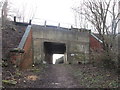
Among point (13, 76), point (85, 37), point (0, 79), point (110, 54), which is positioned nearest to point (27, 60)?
point (13, 76)

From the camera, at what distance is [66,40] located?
1595cm

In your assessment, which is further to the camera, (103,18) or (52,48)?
(52,48)

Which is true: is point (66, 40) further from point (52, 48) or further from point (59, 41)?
point (52, 48)

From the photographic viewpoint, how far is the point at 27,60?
37.0 feet

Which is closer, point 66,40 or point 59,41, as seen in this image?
point 59,41

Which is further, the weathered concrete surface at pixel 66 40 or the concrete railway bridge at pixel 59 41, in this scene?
the weathered concrete surface at pixel 66 40

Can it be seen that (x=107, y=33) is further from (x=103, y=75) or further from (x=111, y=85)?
(x=111, y=85)

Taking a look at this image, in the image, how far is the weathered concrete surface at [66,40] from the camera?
575 inches

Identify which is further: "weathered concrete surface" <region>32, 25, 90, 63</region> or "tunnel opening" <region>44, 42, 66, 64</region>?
"tunnel opening" <region>44, 42, 66, 64</region>

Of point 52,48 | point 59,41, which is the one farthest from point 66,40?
point 52,48

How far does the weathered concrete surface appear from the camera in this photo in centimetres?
1461

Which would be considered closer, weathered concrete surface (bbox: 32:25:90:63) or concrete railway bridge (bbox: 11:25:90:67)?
concrete railway bridge (bbox: 11:25:90:67)

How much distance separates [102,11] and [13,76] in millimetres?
7732

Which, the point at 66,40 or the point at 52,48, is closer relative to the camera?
the point at 66,40
